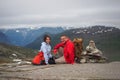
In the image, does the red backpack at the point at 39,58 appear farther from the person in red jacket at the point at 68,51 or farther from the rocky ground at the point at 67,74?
the rocky ground at the point at 67,74

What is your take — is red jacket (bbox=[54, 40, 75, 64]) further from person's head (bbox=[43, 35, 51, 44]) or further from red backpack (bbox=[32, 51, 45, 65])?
red backpack (bbox=[32, 51, 45, 65])

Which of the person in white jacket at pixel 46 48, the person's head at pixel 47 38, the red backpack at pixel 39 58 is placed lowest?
the red backpack at pixel 39 58

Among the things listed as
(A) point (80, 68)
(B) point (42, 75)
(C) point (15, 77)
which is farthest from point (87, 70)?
(C) point (15, 77)

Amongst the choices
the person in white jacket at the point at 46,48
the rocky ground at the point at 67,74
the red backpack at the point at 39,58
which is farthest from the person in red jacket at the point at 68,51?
the rocky ground at the point at 67,74

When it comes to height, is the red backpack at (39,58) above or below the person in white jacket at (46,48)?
below

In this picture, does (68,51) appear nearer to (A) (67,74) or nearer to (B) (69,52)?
(B) (69,52)

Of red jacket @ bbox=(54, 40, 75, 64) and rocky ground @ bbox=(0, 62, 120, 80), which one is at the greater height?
red jacket @ bbox=(54, 40, 75, 64)

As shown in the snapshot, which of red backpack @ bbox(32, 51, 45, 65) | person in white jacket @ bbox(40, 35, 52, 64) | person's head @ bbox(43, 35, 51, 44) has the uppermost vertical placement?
person's head @ bbox(43, 35, 51, 44)

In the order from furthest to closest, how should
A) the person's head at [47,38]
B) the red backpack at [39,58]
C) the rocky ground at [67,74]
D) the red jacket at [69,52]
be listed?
the red backpack at [39,58], the red jacket at [69,52], the person's head at [47,38], the rocky ground at [67,74]

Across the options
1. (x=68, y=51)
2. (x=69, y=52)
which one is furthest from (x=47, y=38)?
(x=69, y=52)

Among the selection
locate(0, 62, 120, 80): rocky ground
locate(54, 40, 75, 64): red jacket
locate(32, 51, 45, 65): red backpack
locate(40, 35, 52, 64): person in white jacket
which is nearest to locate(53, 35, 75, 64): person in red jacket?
locate(54, 40, 75, 64): red jacket

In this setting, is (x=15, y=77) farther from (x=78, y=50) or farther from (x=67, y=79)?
(x=78, y=50)

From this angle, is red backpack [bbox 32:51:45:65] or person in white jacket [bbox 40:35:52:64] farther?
red backpack [bbox 32:51:45:65]

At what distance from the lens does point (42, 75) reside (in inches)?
910
